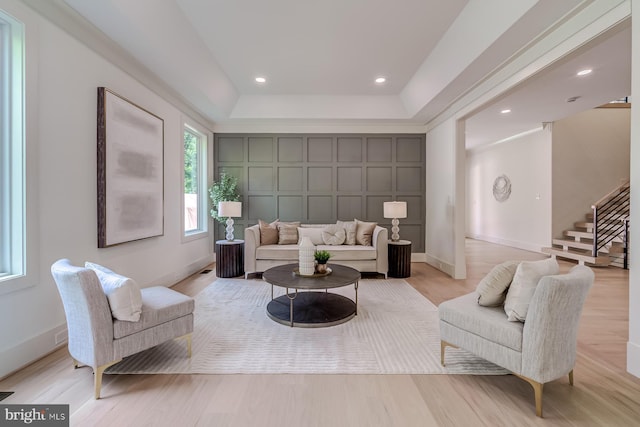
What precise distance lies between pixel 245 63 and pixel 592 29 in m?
3.77

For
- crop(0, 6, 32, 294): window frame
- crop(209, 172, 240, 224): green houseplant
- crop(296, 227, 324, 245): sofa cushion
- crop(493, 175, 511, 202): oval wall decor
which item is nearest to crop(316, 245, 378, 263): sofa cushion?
crop(296, 227, 324, 245): sofa cushion

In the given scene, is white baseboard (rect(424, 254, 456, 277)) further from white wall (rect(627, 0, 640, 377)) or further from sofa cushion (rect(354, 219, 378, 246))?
white wall (rect(627, 0, 640, 377))

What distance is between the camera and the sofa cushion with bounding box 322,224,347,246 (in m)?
5.02

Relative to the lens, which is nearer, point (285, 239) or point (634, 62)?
point (634, 62)

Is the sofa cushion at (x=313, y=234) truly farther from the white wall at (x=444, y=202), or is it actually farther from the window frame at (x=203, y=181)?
the white wall at (x=444, y=202)

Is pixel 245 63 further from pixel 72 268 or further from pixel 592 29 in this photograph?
pixel 592 29

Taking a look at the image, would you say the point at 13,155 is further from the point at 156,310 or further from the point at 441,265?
the point at 441,265

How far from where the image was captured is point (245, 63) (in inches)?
164

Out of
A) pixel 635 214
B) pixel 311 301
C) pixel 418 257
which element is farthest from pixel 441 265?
pixel 635 214

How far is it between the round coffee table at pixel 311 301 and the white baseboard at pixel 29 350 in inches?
67.7

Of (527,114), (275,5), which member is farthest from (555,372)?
(527,114)

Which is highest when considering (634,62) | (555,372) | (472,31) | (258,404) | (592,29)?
(472,31)

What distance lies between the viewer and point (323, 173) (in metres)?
6.02

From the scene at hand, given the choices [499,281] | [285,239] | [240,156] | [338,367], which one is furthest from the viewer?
[240,156]
